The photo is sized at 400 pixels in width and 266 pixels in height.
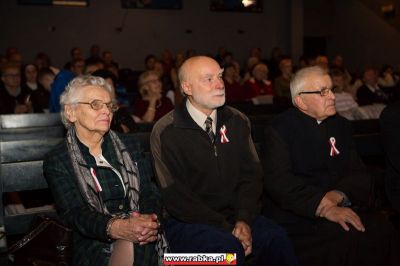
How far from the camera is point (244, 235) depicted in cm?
251

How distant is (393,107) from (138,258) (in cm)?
205

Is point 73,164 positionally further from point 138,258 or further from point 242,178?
point 242,178

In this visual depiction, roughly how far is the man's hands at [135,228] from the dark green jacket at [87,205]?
0.06m

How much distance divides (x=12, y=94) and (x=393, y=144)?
20.2 feet

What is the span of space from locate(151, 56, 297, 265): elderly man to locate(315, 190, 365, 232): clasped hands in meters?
0.37

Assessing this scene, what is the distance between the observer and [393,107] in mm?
2996

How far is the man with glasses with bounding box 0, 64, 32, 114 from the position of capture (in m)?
6.80

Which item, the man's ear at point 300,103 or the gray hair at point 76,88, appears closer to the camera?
the gray hair at point 76,88

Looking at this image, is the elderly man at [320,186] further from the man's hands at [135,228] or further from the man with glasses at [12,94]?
the man with glasses at [12,94]

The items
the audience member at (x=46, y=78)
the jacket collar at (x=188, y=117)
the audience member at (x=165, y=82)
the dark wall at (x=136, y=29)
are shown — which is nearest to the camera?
the jacket collar at (x=188, y=117)

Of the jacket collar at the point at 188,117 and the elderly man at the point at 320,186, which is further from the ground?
the jacket collar at the point at 188,117

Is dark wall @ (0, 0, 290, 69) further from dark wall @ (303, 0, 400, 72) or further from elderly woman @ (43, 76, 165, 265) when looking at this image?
elderly woman @ (43, 76, 165, 265)

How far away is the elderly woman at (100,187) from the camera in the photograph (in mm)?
2234

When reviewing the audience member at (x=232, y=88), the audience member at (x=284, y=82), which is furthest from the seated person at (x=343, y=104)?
the audience member at (x=232, y=88)
